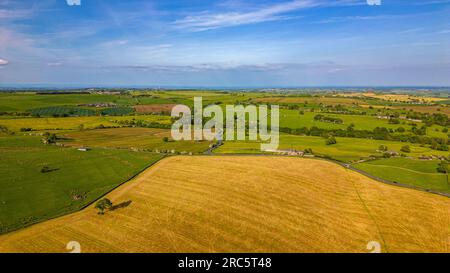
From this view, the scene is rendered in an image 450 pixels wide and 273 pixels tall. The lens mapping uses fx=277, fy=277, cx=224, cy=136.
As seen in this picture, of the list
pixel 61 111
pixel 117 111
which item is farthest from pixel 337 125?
pixel 61 111

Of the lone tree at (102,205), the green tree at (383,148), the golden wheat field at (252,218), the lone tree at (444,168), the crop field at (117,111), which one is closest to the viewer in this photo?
the golden wheat field at (252,218)

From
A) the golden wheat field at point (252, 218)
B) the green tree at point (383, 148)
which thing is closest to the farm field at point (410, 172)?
the golden wheat field at point (252, 218)

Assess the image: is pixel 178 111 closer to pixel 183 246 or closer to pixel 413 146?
pixel 413 146

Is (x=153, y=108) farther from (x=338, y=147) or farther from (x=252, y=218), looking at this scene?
(x=252, y=218)

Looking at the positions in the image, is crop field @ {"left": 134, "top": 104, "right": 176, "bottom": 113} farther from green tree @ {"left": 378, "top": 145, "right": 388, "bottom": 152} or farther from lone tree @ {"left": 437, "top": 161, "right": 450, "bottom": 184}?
lone tree @ {"left": 437, "top": 161, "right": 450, "bottom": 184}

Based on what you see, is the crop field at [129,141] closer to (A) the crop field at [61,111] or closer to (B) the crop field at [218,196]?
(B) the crop field at [218,196]
